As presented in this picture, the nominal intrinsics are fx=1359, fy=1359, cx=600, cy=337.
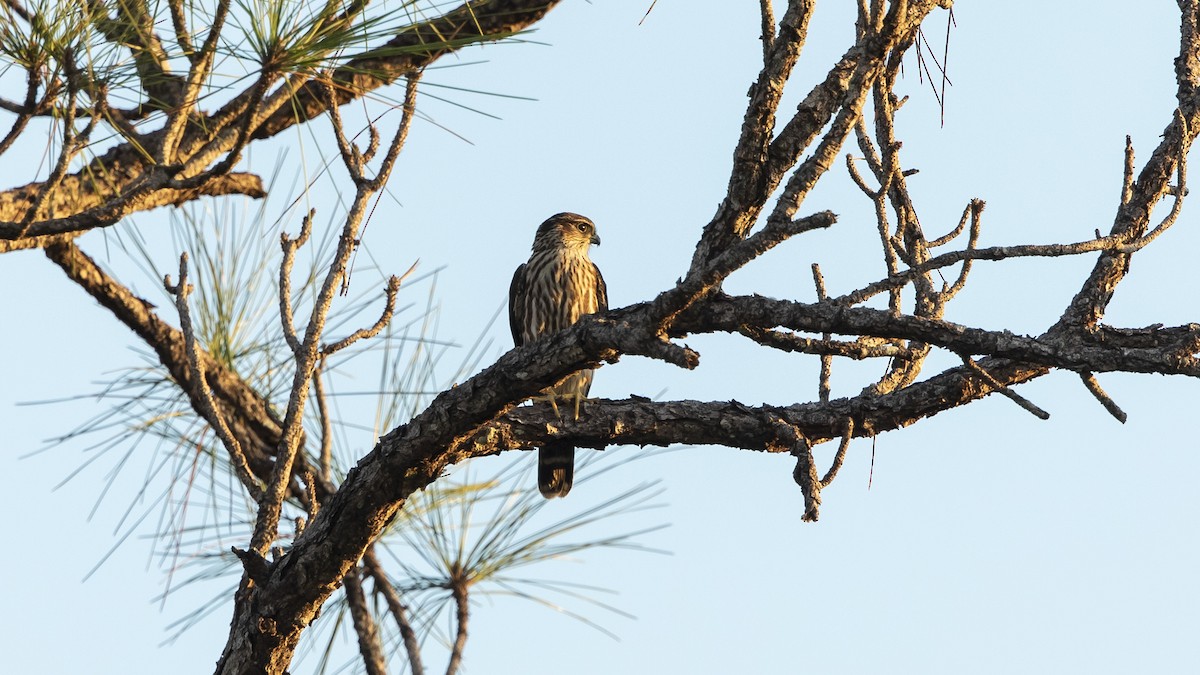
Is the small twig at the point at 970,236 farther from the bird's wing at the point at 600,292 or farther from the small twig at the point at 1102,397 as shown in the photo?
the bird's wing at the point at 600,292

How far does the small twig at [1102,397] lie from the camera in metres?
2.64

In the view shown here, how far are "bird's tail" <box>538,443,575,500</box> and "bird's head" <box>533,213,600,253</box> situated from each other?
1129 mm

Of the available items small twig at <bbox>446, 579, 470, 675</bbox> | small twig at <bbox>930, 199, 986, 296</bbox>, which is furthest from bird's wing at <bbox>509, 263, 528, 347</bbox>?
small twig at <bbox>930, 199, 986, 296</bbox>

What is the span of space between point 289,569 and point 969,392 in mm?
1859

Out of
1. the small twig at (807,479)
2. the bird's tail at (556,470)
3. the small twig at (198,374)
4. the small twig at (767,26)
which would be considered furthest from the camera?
the bird's tail at (556,470)

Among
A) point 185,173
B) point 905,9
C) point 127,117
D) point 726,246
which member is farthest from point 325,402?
point 905,9

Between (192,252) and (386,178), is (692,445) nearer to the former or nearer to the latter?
(386,178)

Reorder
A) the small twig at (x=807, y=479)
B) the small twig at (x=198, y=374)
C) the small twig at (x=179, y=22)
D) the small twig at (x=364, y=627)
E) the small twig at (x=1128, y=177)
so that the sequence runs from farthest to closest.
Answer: the small twig at (x=364, y=627), the small twig at (x=179, y=22), the small twig at (x=198, y=374), the small twig at (x=1128, y=177), the small twig at (x=807, y=479)

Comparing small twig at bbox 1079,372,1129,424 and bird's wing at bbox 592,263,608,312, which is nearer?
small twig at bbox 1079,372,1129,424

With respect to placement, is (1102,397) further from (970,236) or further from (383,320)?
(383,320)

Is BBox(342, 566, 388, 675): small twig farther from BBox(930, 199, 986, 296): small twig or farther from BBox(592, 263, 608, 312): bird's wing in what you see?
BBox(930, 199, 986, 296): small twig

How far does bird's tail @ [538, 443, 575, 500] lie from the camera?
19.0 feet

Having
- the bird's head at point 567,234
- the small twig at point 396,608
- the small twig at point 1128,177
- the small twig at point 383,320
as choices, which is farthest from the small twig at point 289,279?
the bird's head at point 567,234

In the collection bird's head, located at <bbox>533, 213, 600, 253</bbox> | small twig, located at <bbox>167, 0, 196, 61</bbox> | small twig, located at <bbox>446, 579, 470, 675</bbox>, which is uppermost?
bird's head, located at <bbox>533, 213, 600, 253</bbox>
